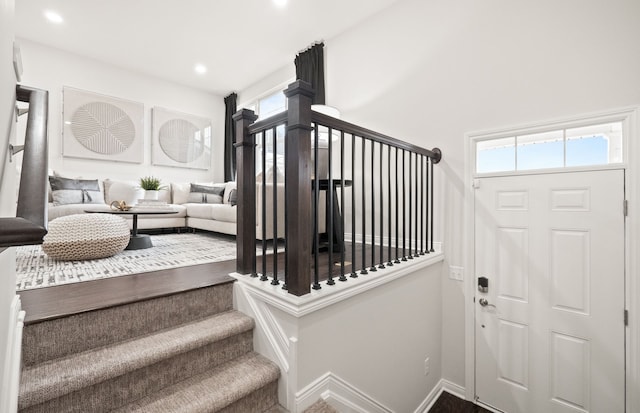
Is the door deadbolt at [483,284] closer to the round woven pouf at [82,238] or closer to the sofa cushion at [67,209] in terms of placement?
the round woven pouf at [82,238]

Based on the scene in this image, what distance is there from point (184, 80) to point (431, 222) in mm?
5240

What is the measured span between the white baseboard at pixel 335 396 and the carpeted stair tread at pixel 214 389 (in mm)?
174

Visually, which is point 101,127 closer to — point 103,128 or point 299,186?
point 103,128

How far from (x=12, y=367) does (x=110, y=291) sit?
639 millimetres

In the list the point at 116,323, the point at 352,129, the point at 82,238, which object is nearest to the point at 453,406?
the point at 352,129

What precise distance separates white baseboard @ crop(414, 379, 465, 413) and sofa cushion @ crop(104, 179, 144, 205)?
4.75 metres

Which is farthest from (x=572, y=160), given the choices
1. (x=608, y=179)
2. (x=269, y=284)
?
(x=269, y=284)

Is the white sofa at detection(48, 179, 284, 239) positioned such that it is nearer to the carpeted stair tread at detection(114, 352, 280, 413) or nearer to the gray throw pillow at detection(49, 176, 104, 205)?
the gray throw pillow at detection(49, 176, 104, 205)

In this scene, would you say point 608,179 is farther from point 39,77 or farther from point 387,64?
point 39,77

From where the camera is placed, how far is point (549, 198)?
213cm

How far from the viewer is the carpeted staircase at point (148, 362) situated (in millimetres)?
1084

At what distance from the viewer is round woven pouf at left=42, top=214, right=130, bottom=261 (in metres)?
2.28

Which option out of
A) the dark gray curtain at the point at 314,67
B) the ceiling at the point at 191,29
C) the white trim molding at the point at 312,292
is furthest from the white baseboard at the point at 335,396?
the ceiling at the point at 191,29

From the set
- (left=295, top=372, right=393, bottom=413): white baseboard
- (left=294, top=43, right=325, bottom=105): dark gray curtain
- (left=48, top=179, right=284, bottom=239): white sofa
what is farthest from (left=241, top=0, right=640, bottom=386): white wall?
(left=48, top=179, right=284, bottom=239): white sofa
